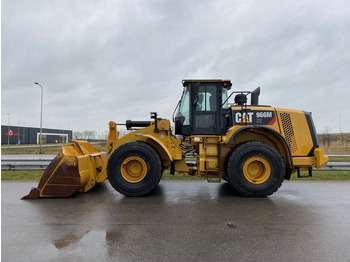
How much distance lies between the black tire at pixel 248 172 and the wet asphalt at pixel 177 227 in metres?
0.23

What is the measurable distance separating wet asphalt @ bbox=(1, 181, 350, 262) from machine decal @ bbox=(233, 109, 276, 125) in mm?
1685

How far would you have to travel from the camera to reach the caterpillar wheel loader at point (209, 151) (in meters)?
4.79

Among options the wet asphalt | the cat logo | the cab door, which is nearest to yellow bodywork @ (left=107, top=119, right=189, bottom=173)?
the cab door

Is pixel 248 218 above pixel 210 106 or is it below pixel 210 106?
below

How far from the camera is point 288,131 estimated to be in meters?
5.12

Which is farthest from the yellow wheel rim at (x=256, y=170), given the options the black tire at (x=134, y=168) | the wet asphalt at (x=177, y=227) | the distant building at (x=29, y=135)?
Answer: the distant building at (x=29, y=135)

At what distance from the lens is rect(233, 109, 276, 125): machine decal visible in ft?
16.8

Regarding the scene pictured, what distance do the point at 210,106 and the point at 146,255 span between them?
3686 millimetres

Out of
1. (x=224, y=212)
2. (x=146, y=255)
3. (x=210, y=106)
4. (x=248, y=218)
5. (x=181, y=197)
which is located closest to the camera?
(x=146, y=255)

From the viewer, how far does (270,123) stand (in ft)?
16.7

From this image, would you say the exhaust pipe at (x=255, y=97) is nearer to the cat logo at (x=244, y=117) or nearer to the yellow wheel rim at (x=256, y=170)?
the cat logo at (x=244, y=117)

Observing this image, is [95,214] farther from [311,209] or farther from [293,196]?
[293,196]

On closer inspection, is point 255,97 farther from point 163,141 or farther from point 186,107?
point 163,141

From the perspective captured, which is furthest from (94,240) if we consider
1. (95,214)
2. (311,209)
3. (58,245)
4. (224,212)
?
(311,209)
